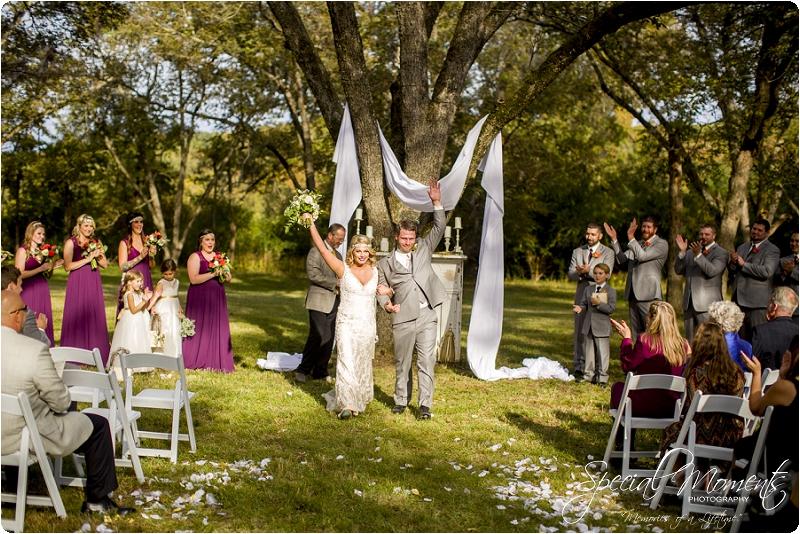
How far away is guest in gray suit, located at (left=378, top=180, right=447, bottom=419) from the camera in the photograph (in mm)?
7426

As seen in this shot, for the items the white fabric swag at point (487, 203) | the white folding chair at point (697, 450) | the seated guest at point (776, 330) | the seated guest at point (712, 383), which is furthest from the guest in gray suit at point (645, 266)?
the white folding chair at point (697, 450)

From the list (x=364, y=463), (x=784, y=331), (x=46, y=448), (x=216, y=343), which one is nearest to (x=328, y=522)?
(x=364, y=463)

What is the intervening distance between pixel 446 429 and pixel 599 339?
3.14 m

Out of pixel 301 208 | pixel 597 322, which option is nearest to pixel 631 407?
pixel 301 208

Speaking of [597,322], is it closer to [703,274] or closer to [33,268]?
[703,274]

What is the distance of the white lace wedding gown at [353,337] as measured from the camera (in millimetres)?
7359

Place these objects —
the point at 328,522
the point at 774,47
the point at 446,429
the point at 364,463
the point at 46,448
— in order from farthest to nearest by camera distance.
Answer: the point at 774,47
the point at 446,429
the point at 364,463
the point at 328,522
the point at 46,448

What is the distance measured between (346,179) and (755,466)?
6.63 metres

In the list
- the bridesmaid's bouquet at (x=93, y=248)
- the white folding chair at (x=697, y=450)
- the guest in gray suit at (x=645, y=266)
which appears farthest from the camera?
the guest in gray suit at (x=645, y=266)

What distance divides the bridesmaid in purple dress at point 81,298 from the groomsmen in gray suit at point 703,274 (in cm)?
716

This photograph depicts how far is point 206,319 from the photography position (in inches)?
369

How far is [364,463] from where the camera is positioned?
19.6 ft

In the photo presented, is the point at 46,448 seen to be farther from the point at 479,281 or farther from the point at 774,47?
the point at 774,47

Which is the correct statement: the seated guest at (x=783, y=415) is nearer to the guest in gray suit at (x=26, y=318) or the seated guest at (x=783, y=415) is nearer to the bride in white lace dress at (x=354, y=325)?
the bride in white lace dress at (x=354, y=325)
